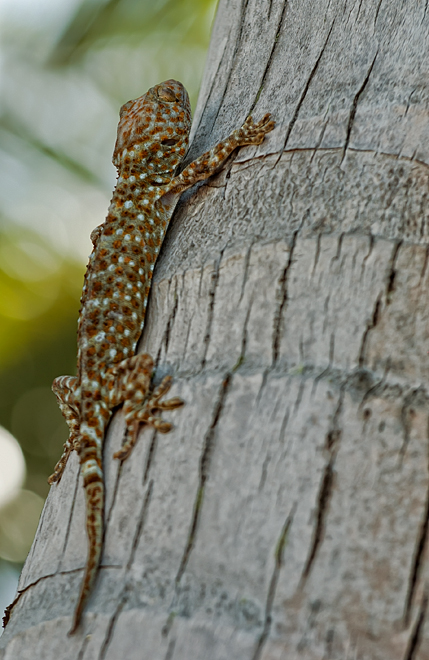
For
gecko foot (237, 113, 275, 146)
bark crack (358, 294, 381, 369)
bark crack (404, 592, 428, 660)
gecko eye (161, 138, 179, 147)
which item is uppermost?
gecko eye (161, 138, 179, 147)

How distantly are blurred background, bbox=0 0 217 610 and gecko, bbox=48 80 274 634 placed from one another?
3050mm

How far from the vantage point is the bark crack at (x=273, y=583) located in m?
1.66

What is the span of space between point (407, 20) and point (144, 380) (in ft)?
6.24

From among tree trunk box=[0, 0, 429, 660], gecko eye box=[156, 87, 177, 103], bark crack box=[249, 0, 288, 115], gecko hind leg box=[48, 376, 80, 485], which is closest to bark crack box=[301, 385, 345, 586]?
tree trunk box=[0, 0, 429, 660]

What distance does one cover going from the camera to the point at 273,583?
1.75 meters

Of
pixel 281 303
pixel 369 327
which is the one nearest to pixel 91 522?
pixel 281 303

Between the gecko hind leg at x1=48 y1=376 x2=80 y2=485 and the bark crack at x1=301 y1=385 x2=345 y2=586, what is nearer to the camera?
the bark crack at x1=301 y1=385 x2=345 y2=586

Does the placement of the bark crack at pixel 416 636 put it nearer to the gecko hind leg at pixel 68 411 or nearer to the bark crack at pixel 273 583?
the bark crack at pixel 273 583

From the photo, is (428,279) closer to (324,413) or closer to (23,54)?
(324,413)

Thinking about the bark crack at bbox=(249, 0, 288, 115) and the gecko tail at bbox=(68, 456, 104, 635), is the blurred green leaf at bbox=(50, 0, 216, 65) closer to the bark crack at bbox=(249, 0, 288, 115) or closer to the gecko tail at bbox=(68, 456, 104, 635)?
the bark crack at bbox=(249, 0, 288, 115)

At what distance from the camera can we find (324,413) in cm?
189

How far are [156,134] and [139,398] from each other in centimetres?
220

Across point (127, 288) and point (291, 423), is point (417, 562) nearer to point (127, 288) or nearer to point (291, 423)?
point (291, 423)

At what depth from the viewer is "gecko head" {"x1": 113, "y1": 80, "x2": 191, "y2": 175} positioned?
154 inches
